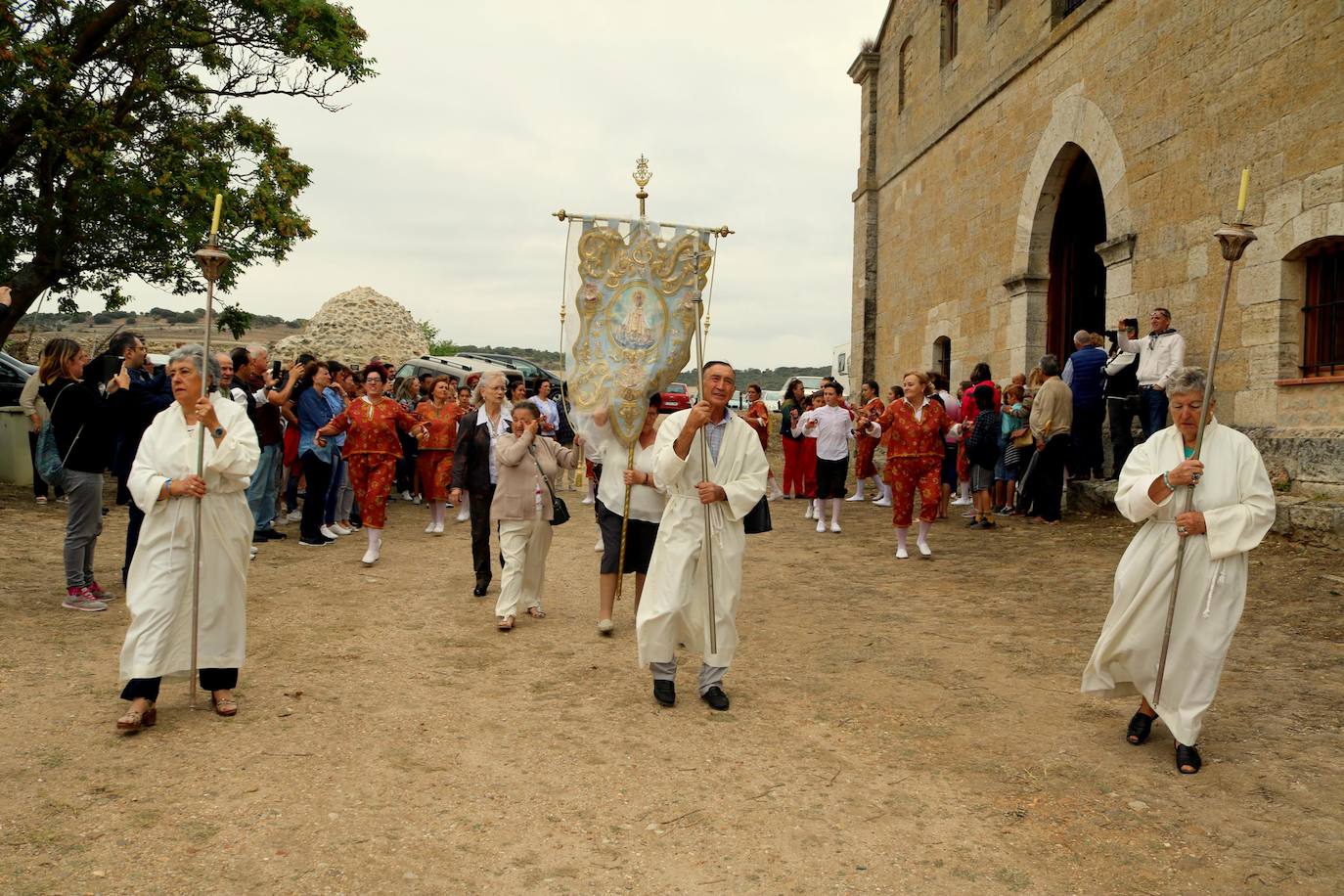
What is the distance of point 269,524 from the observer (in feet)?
34.5

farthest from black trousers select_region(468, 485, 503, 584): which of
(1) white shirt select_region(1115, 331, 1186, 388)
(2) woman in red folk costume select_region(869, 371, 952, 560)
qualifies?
(1) white shirt select_region(1115, 331, 1186, 388)

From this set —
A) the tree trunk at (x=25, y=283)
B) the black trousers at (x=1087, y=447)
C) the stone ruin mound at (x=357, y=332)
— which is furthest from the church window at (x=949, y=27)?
the stone ruin mound at (x=357, y=332)

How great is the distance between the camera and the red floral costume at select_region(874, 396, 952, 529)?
10.1m

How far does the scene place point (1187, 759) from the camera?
433 cm

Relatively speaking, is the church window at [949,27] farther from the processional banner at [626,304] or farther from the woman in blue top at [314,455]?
the processional banner at [626,304]

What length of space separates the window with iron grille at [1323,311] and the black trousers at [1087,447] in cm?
271

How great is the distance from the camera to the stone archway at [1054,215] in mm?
12211

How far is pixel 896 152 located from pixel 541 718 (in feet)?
56.9

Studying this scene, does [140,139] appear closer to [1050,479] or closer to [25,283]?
[25,283]

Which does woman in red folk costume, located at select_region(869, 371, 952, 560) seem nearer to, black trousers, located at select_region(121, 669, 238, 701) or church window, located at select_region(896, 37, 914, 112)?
black trousers, located at select_region(121, 669, 238, 701)

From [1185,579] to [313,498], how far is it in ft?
27.2

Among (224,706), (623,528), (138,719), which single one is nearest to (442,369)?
(623,528)

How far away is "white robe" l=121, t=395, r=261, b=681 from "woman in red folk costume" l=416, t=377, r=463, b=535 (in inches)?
259

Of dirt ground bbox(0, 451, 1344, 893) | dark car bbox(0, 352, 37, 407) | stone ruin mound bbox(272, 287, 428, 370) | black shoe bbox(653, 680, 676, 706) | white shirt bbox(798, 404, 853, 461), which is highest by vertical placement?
stone ruin mound bbox(272, 287, 428, 370)
